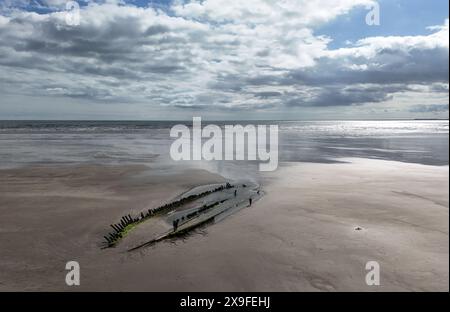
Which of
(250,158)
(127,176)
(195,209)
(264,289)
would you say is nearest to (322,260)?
(264,289)

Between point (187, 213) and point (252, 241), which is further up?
point (187, 213)

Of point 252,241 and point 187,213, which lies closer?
point 252,241

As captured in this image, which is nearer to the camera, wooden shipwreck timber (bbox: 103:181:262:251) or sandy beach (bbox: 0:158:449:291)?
sandy beach (bbox: 0:158:449:291)

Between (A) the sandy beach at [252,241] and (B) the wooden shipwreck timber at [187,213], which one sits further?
(B) the wooden shipwreck timber at [187,213]
